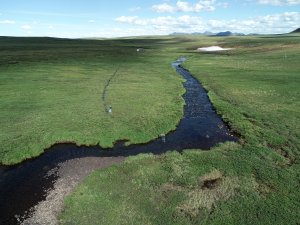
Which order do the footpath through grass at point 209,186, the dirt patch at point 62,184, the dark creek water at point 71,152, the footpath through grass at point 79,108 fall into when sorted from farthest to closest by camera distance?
1. the footpath through grass at point 79,108
2. the dark creek water at point 71,152
3. the dirt patch at point 62,184
4. the footpath through grass at point 209,186

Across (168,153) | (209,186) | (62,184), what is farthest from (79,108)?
(209,186)

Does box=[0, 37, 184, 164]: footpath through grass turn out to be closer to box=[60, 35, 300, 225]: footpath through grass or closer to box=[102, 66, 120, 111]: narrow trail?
box=[102, 66, 120, 111]: narrow trail

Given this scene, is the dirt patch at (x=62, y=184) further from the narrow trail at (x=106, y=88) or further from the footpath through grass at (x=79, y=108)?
the narrow trail at (x=106, y=88)

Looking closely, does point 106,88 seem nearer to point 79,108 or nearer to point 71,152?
point 79,108

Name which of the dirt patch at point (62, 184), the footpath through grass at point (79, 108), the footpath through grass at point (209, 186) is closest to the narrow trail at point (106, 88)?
the footpath through grass at point (79, 108)

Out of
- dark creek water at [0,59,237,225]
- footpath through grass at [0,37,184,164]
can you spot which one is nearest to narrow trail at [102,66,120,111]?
footpath through grass at [0,37,184,164]

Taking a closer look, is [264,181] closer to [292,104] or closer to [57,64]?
[292,104]

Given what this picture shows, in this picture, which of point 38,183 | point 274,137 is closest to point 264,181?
point 274,137
